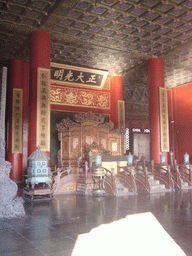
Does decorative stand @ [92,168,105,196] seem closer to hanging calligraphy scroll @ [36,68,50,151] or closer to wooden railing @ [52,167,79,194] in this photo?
wooden railing @ [52,167,79,194]

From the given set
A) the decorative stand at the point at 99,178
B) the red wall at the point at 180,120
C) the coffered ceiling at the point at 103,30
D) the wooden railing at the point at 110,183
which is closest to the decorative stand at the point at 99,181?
the decorative stand at the point at 99,178

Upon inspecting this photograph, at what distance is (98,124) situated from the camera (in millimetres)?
9914

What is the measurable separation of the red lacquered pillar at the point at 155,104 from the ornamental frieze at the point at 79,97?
2.38m

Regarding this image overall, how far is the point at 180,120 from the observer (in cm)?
1283

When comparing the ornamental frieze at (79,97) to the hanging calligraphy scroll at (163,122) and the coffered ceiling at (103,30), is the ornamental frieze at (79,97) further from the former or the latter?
Result: the hanging calligraphy scroll at (163,122)

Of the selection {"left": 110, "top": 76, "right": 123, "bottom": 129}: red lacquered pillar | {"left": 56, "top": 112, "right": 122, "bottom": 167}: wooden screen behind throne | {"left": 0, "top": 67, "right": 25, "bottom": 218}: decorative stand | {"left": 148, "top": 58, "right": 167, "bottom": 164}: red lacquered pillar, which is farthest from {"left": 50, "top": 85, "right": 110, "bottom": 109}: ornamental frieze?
{"left": 0, "top": 67, "right": 25, "bottom": 218}: decorative stand

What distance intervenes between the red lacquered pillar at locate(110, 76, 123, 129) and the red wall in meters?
3.78

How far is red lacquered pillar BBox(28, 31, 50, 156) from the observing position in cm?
671

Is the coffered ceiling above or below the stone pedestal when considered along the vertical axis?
above

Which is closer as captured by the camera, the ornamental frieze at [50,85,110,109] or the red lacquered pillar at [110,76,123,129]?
the ornamental frieze at [50,85,110,109]

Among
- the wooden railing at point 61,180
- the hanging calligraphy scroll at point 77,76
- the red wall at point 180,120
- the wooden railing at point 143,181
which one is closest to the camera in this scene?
the wooden railing at point 61,180

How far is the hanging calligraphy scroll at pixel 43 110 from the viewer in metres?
6.66

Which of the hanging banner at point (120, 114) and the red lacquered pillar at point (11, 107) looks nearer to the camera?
the red lacquered pillar at point (11, 107)

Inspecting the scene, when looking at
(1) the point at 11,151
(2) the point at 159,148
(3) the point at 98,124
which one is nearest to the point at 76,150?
(3) the point at 98,124
